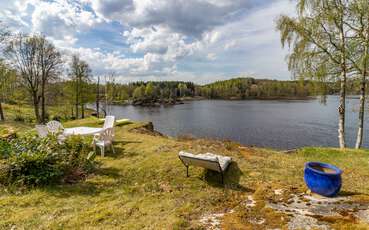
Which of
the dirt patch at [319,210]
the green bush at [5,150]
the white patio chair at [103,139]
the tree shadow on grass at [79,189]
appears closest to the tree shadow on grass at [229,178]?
the dirt patch at [319,210]

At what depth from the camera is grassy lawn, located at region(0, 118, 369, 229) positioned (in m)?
2.80

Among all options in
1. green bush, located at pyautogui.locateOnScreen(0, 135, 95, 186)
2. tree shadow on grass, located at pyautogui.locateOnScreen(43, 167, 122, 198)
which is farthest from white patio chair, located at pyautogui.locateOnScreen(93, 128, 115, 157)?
tree shadow on grass, located at pyautogui.locateOnScreen(43, 167, 122, 198)

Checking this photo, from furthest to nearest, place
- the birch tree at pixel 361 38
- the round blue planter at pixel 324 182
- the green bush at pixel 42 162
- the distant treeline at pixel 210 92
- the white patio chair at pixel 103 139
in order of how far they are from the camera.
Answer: the distant treeline at pixel 210 92 < the birch tree at pixel 361 38 < the white patio chair at pixel 103 139 < the green bush at pixel 42 162 < the round blue planter at pixel 324 182

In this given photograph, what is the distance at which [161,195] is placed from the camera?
3773 millimetres

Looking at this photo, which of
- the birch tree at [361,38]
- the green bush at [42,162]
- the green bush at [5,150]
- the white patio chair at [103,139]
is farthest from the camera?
the birch tree at [361,38]

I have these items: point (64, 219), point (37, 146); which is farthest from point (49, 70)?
point (64, 219)

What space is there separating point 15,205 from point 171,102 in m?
69.0

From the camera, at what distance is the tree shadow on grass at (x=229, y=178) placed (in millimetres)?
4070

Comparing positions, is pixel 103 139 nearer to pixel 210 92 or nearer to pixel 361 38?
pixel 361 38

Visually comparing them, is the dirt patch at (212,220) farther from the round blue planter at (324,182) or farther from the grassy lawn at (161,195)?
the round blue planter at (324,182)

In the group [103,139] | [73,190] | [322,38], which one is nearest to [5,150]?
[73,190]

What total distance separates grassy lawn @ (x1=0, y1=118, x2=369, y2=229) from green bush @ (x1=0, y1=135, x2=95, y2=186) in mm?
249

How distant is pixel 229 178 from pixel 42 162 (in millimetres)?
3993

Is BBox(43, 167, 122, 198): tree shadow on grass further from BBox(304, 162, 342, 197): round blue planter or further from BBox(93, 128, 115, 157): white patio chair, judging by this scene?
BBox(304, 162, 342, 197): round blue planter
